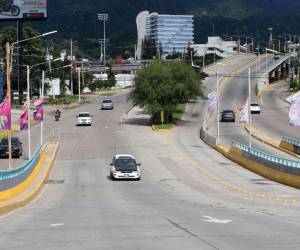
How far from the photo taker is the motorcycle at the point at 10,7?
408ft

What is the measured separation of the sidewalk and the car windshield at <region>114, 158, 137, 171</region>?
14.5ft

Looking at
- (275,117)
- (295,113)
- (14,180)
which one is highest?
(295,113)

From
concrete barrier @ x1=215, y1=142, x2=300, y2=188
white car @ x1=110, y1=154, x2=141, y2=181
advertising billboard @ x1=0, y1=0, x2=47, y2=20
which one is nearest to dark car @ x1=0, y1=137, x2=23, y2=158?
white car @ x1=110, y1=154, x2=141, y2=181

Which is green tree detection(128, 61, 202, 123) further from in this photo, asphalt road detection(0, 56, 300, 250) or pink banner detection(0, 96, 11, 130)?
pink banner detection(0, 96, 11, 130)

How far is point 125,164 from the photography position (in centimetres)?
4428

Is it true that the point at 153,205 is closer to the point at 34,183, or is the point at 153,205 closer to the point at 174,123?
the point at 34,183

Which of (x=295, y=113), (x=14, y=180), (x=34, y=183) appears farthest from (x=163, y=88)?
(x=14, y=180)

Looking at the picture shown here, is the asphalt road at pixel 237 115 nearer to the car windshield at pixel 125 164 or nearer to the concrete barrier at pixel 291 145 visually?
the concrete barrier at pixel 291 145

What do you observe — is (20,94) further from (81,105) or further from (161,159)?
(161,159)

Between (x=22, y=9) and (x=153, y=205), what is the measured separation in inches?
4010

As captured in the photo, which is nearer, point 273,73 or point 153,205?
point 153,205

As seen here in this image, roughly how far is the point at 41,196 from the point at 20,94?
86.6 metres

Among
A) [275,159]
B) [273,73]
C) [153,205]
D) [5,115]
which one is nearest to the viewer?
[153,205]

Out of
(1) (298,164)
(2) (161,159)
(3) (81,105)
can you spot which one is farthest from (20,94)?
(1) (298,164)
